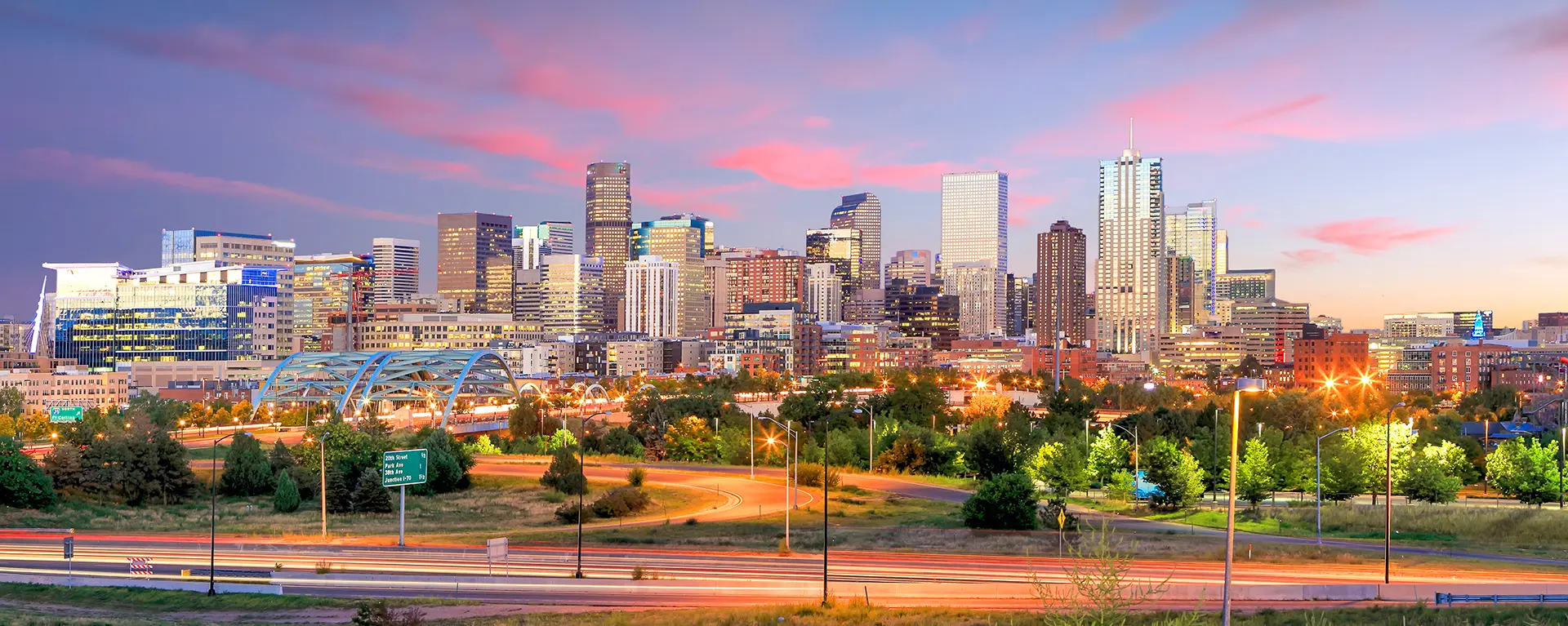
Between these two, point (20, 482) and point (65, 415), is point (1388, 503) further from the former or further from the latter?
point (65, 415)

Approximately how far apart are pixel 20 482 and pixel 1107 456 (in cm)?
6982

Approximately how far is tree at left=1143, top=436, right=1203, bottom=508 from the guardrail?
35880 mm

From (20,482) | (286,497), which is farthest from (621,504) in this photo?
(20,482)

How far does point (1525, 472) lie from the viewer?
3263 inches

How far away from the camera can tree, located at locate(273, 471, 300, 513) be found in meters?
79.9

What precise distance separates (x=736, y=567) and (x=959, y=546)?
514 inches

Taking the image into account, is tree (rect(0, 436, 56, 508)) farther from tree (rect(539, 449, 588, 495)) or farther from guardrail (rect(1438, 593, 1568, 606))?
guardrail (rect(1438, 593, 1568, 606))

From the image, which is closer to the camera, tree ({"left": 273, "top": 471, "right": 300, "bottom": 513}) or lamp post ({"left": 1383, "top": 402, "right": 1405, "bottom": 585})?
lamp post ({"left": 1383, "top": 402, "right": 1405, "bottom": 585})

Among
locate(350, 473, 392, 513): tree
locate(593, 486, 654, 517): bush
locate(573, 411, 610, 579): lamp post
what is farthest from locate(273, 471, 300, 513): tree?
locate(593, 486, 654, 517): bush

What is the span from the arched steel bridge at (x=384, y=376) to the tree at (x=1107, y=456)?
94.0 metres

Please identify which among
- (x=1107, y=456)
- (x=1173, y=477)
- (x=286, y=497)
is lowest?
(x=286, y=497)

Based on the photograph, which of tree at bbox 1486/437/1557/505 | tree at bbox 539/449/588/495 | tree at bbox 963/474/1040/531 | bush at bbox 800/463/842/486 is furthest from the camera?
bush at bbox 800/463/842/486

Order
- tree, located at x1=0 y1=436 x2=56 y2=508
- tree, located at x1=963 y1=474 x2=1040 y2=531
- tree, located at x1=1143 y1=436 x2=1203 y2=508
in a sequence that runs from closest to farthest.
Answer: tree, located at x1=963 y1=474 x2=1040 y2=531 → tree, located at x1=0 y1=436 x2=56 y2=508 → tree, located at x1=1143 y1=436 x2=1203 y2=508

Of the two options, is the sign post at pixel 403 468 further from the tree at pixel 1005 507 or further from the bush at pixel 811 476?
the bush at pixel 811 476
